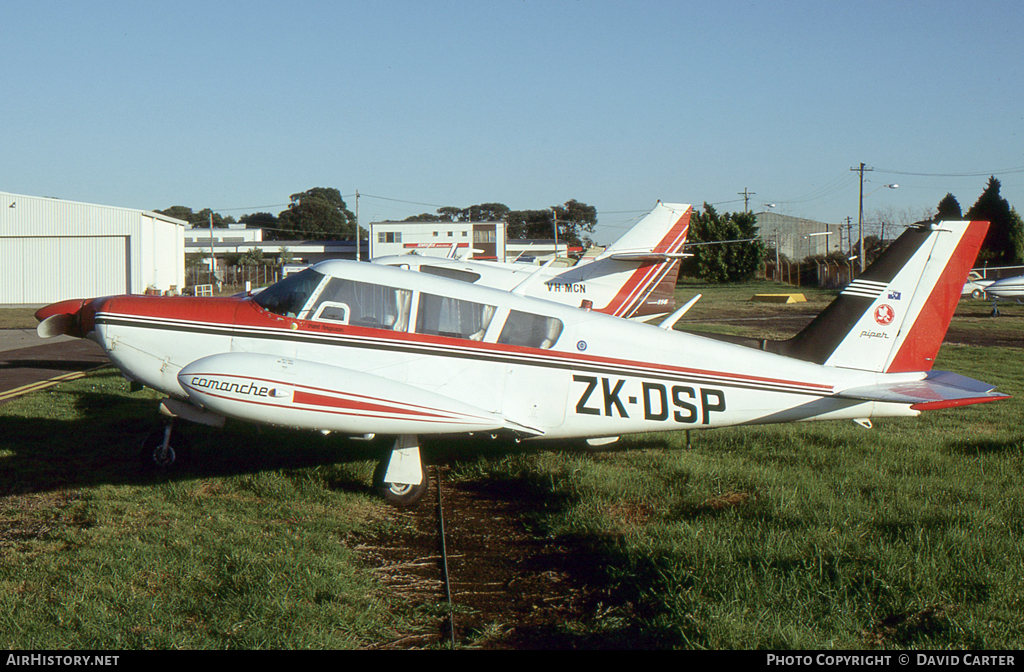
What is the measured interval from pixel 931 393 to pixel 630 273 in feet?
38.6

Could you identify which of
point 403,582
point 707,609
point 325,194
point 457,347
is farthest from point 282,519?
point 325,194

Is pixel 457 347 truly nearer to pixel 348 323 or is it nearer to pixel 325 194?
pixel 348 323

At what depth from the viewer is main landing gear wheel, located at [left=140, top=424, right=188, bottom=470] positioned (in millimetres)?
7348

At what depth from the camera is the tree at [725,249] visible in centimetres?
6419

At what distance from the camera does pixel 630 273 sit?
18.2 m

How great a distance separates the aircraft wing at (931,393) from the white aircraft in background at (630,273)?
10.4 metres

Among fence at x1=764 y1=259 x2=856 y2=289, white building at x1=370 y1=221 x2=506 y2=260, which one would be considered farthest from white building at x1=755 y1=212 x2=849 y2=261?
white building at x1=370 y1=221 x2=506 y2=260

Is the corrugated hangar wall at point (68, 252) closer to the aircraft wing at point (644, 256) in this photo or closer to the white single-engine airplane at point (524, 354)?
the aircraft wing at point (644, 256)

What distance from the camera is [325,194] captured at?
139375 millimetres

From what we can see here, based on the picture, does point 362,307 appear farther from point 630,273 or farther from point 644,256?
point 630,273

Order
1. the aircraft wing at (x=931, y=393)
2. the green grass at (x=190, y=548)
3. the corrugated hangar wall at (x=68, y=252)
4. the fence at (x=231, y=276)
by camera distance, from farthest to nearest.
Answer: the fence at (x=231, y=276)
the corrugated hangar wall at (x=68, y=252)
the aircraft wing at (x=931, y=393)
the green grass at (x=190, y=548)

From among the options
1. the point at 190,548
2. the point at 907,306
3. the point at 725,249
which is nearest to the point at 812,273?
the point at 725,249

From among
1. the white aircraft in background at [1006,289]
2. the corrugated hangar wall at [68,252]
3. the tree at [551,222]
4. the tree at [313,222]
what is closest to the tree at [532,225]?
the tree at [551,222]
